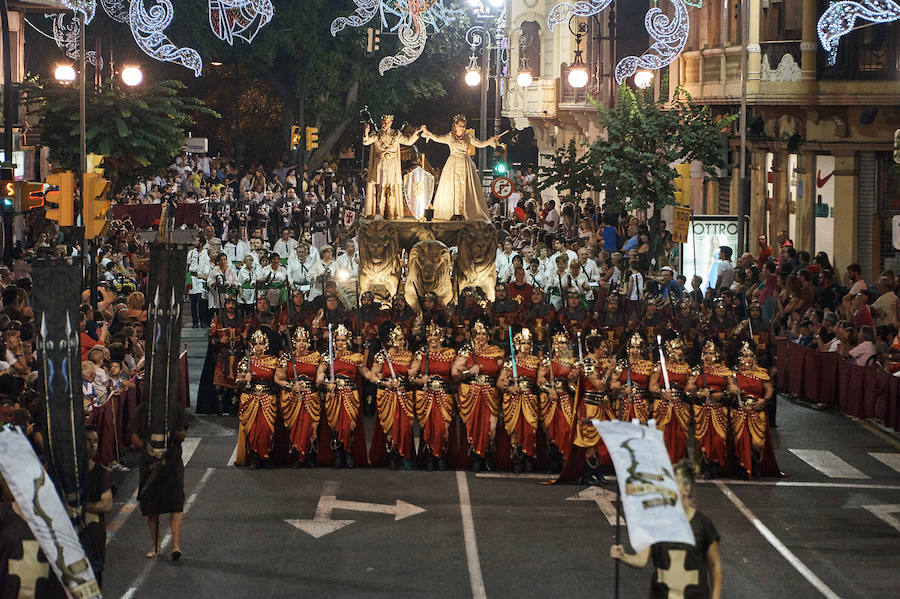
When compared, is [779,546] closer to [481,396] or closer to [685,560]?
[481,396]

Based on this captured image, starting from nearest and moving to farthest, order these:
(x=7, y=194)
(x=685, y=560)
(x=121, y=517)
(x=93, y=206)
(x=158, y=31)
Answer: (x=685, y=560)
(x=121, y=517)
(x=93, y=206)
(x=7, y=194)
(x=158, y=31)

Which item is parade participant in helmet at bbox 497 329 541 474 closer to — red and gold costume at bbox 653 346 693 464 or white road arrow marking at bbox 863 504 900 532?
red and gold costume at bbox 653 346 693 464

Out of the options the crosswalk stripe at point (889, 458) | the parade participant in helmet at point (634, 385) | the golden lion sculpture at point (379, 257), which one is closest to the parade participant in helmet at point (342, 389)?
the parade participant in helmet at point (634, 385)

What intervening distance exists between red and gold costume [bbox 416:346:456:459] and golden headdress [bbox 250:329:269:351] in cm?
173

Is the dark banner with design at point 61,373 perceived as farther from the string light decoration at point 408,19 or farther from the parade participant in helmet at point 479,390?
the string light decoration at point 408,19

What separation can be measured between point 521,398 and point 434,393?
3.23ft

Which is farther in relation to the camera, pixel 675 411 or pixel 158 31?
pixel 158 31

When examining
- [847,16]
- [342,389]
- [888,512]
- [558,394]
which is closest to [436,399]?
[342,389]

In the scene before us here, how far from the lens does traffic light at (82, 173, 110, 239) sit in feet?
86.4

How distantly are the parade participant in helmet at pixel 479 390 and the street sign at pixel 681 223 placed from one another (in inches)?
470

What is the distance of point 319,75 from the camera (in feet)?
201

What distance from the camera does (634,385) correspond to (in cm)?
1859

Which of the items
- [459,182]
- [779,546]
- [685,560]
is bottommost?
[779,546]

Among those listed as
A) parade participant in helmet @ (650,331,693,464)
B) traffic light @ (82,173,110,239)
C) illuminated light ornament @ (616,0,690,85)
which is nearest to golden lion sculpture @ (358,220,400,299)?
traffic light @ (82,173,110,239)
